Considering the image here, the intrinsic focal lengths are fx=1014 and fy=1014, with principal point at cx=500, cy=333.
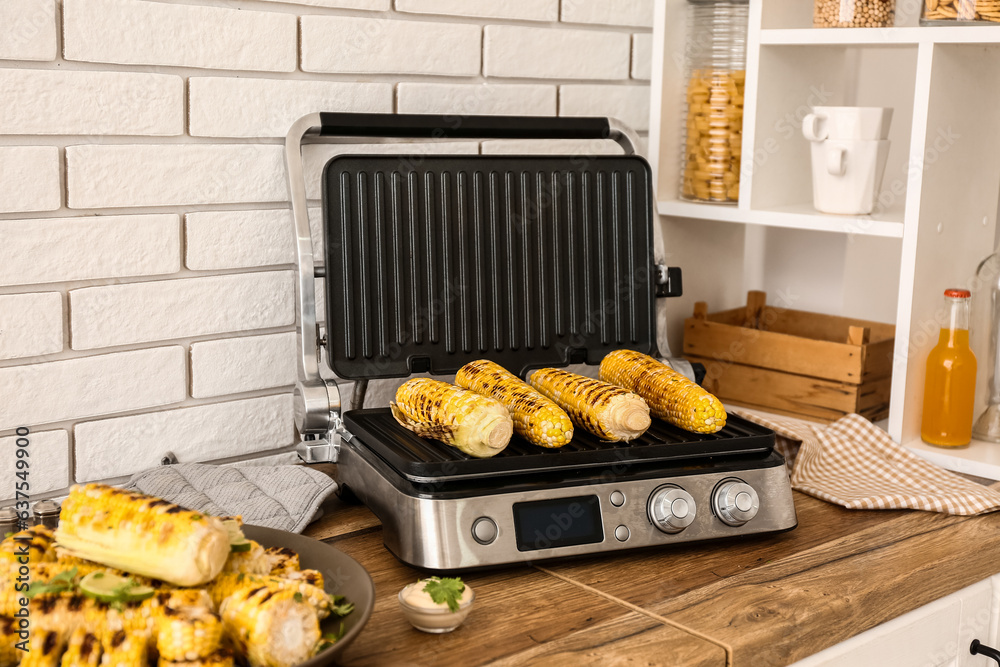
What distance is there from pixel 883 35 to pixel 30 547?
133cm

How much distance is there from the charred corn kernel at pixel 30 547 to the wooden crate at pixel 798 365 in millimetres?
1232

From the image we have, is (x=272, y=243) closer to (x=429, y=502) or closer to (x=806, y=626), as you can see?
(x=429, y=502)

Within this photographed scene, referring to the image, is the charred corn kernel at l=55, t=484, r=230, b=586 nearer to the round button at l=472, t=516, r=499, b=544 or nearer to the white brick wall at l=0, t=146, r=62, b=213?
the round button at l=472, t=516, r=499, b=544

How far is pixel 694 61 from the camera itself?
1.81 m

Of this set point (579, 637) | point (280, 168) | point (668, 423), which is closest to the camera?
point (579, 637)

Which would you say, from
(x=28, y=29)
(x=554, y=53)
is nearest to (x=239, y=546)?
(x=28, y=29)

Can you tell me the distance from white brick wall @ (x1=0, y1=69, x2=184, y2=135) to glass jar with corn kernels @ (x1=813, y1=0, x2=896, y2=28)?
39.2 inches

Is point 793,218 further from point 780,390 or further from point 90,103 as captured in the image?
point 90,103

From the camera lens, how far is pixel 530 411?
116 cm

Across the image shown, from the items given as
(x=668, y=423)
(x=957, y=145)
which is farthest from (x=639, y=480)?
(x=957, y=145)

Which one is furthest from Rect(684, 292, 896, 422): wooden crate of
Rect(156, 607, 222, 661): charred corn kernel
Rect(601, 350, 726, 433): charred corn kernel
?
Rect(156, 607, 222, 661): charred corn kernel

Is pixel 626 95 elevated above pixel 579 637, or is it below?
above

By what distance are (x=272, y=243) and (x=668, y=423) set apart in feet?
2.06

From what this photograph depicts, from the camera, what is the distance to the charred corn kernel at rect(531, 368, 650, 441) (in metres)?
1.16
